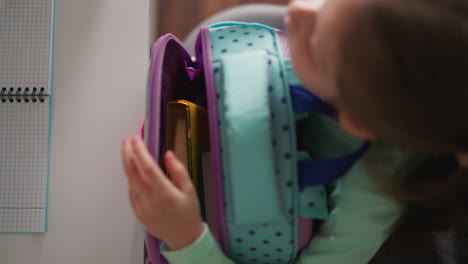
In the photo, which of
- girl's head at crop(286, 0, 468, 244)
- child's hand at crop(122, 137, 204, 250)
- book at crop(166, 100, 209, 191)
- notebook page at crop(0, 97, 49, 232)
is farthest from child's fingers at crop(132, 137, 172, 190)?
notebook page at crop(0, 97, 49, 232)

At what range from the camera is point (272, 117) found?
471 millimetres

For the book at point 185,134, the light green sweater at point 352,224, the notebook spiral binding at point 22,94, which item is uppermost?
the notebook spiral binding at point 22,94

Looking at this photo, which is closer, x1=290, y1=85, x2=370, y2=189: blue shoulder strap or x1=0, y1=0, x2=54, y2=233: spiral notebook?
x1=290, y1=85, x2=370, y2=189: blue shoulder strap

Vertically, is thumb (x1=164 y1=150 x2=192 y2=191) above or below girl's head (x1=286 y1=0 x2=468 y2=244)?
below

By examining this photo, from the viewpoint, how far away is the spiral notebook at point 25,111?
69 centimetres

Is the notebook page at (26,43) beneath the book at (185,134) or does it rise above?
above

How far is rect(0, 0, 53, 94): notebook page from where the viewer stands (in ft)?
2.28

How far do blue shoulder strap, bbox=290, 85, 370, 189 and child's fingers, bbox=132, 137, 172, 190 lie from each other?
0.60ft

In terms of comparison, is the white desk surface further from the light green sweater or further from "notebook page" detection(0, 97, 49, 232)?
the light green sweater

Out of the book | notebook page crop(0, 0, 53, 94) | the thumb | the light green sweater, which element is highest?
notebook page crop(0, 0, 53, 94)

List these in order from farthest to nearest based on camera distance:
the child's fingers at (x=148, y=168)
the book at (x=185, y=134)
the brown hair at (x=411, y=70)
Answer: the book at (x=185, y=134) → the child's fingers at (x=148, y=168) → the brown hair at (x=411, y=70)

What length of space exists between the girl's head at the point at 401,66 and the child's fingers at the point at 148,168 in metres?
0.24

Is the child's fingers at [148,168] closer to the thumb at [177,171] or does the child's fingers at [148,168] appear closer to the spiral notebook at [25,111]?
the thumb at [177,171]

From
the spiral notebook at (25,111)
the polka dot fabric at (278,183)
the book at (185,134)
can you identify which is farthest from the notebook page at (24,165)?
the polka dot fabric at (278,183)
